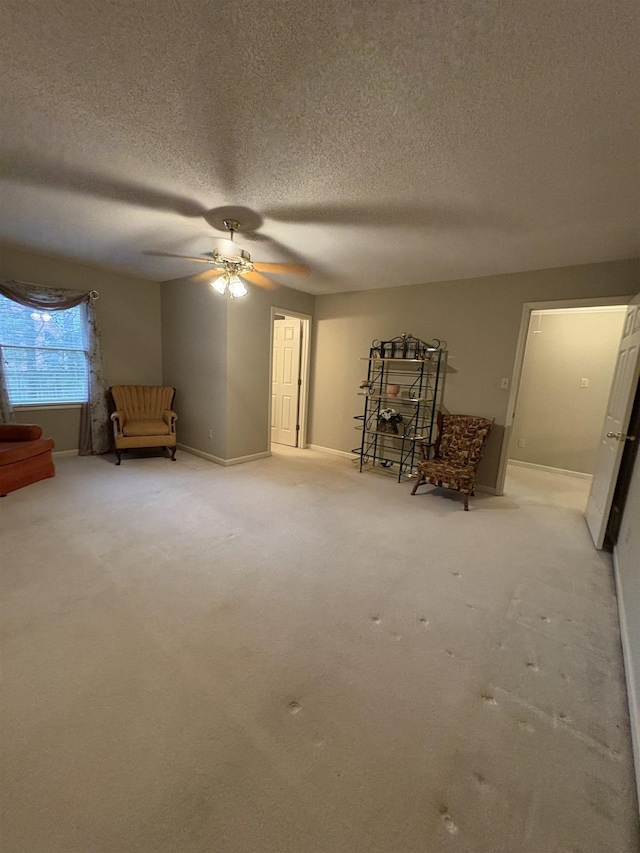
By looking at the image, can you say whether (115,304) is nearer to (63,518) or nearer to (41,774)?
(63,518)

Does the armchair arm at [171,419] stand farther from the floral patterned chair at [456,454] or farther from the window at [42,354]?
the floral patterned chair at [456,454]

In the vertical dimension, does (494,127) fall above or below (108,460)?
above

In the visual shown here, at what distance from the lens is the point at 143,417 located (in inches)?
187

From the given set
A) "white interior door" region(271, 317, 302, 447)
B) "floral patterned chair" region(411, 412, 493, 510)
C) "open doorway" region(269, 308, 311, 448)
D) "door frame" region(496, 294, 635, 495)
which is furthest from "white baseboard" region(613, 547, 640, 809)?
"white interior door" region(271, 317, 302, 447)

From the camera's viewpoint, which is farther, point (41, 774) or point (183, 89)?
point (183, 89)

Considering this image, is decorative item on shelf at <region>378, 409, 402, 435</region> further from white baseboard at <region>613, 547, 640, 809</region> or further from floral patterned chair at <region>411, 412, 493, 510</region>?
white baseboard at <region>613, 547, 640, 809</region>

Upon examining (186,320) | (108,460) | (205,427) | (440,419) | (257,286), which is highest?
(257,286)

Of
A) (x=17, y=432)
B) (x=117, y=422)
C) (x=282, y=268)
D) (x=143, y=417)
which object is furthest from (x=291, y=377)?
(x=17, y=432)

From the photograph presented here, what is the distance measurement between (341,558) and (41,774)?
5.62 ft

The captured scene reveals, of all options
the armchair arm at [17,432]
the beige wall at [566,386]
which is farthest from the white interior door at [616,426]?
the armchair arm at [17,432]

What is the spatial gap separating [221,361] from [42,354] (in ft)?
7.11

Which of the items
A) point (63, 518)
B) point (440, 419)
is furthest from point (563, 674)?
point (63, 518)

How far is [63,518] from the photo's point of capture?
2.80m

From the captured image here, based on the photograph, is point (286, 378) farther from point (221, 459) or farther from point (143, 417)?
point (143, 417)
